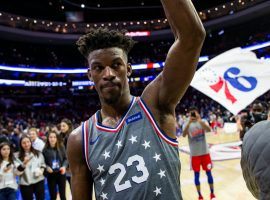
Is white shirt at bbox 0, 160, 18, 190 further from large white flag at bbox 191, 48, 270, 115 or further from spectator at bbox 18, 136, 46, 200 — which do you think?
large white flag at bbox 191, 48, 270, 115

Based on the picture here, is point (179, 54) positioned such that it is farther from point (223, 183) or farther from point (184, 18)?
point (223, 183)

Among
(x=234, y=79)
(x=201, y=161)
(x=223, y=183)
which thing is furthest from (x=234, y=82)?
(x=223, y=183)

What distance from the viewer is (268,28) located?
28.1 meters

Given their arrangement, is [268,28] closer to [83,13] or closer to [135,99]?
[83,13]

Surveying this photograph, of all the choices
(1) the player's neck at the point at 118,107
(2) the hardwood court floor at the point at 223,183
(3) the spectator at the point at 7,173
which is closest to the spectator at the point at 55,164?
(3) the spectator at the point at 7,173

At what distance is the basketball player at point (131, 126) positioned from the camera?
1.35 m

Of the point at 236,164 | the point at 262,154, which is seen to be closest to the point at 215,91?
the point at 236,164

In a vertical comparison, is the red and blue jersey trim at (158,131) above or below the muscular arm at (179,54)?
below

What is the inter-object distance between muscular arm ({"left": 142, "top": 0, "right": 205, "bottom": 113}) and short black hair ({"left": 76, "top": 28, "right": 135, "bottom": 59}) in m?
0.31

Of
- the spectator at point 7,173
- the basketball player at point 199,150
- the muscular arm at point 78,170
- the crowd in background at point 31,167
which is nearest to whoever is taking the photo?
the muscular arm at point 78,170

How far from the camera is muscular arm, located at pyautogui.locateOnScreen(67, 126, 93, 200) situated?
1557 mm

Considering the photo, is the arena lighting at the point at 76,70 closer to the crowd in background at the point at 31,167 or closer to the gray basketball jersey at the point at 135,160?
the crowd in background at the point at 31,167

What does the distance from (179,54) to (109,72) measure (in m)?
0.36

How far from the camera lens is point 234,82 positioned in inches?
208
